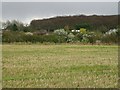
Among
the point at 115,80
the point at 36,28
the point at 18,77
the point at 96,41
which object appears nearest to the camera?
the point at 115,80

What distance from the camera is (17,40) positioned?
52.1m

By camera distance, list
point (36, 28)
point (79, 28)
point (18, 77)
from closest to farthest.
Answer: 1. point (18, 77)
2. point (36, 28)
3. point (79, 28)

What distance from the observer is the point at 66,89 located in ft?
24.1

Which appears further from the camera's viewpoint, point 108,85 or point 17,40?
point 17,40

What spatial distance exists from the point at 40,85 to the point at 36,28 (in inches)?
2500

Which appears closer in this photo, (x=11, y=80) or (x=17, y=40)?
(x=11, y=80)

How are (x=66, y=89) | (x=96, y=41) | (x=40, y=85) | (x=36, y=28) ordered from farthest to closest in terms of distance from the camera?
1. (x=36, y=28)
2. (x=96, y=41)
3. (x=40, y=85)
4. (x=66, y=89)

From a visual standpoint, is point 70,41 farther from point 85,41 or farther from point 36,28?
point 36,28

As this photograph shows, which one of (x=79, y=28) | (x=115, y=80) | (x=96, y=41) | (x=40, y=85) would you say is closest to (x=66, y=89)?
(x=40, y=85)

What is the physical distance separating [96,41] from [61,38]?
618 centimetres

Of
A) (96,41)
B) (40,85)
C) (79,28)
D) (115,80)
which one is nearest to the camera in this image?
(40,85)

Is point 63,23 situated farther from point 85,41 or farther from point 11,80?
point 11,80

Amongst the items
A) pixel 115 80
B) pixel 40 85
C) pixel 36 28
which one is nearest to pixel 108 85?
pixel 115 80

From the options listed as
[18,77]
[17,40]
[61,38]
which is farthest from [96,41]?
[18,77]
